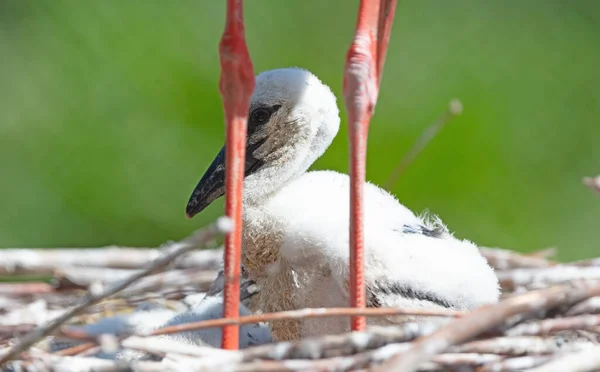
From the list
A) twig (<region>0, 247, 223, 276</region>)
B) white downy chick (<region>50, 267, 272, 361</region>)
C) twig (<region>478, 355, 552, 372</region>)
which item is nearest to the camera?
twig (<region>478, 355, 552, 372</region>)

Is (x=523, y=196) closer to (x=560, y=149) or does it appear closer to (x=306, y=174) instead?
(x=560, y=149)

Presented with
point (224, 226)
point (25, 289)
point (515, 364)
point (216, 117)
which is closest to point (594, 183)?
point (515, 364)

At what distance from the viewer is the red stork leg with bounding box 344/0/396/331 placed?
6.25 ft

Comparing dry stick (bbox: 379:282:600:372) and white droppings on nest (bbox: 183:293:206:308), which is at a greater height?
white droppings on nest (bbox: 183:293:206:308)

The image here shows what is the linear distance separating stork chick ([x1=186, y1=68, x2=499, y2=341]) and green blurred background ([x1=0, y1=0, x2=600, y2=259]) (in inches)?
82.6

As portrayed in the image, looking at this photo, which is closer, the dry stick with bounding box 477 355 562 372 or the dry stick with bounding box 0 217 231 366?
the dry stick with bounding box 0 217 231 366

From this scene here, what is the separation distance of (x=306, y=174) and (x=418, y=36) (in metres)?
3.06

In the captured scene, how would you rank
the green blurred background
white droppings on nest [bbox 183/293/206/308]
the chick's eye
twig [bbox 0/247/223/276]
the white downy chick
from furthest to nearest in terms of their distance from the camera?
the green blurred background
white droppings on nest [bbox 183/293/206/308]
the chick's eye
the white downy chick
twig [bbox 0/247/223/276]

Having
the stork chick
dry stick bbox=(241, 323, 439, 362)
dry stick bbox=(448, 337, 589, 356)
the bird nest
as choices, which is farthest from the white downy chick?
dry stick bbox=(448, 337, 589, 356)

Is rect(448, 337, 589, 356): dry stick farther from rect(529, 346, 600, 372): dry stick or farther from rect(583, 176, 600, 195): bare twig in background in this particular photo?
rect(583, 176, 600, 195): bare twig in background

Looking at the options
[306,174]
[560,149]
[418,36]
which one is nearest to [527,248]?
[560,149]

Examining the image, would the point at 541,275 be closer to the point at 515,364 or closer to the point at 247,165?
the point at 247,165

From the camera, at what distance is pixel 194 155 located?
4766mm

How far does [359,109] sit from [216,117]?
2.90 metres
